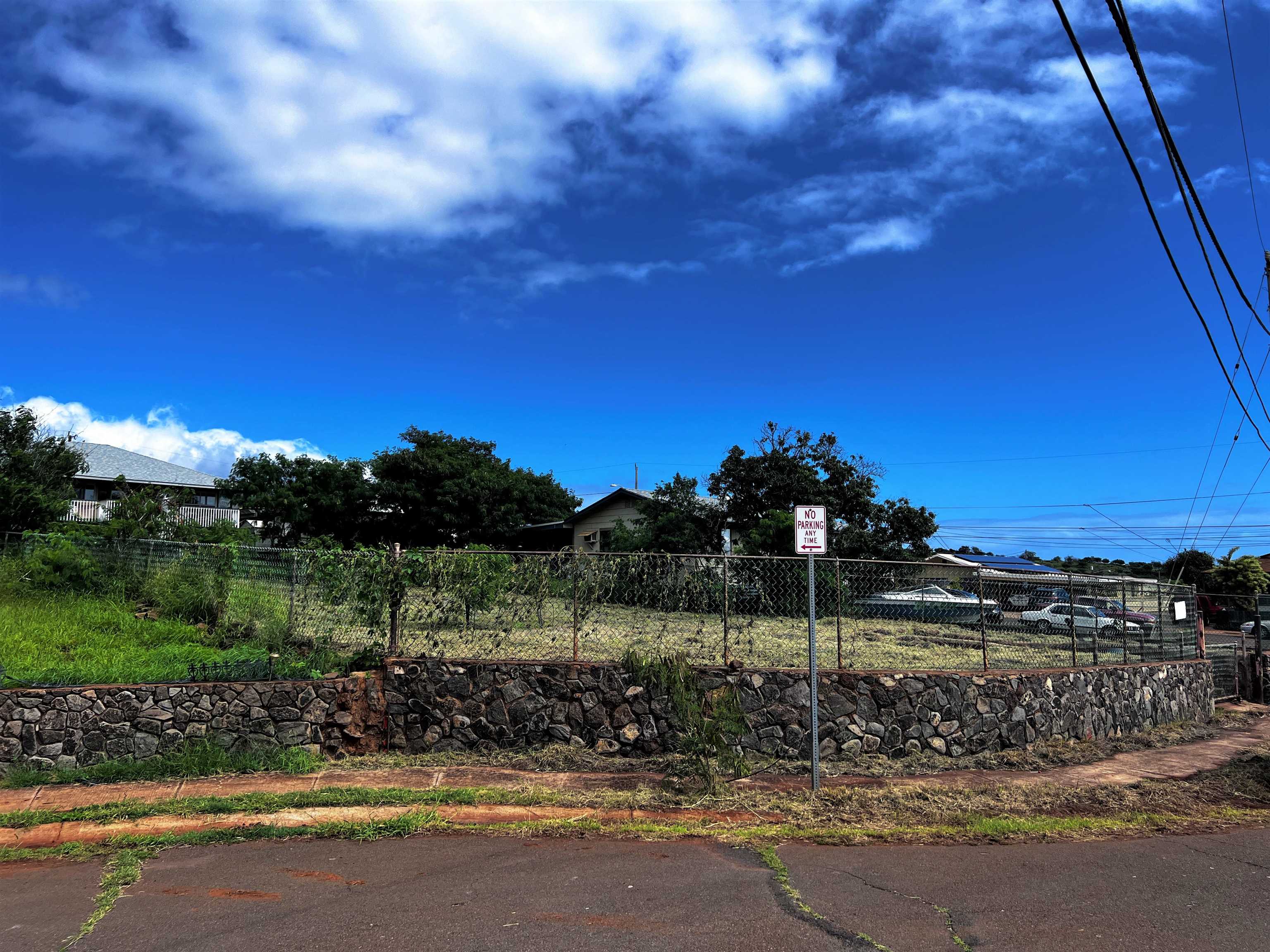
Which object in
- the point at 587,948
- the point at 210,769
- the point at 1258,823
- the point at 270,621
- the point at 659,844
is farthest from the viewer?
the point at 270,621

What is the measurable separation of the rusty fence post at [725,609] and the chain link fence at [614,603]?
4 centimetres

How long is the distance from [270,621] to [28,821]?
13.8 feet

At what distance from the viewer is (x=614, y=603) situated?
939 cm

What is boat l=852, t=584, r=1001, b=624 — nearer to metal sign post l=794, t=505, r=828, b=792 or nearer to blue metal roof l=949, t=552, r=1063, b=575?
metal sign post l=794, t=505, r=828, b=792

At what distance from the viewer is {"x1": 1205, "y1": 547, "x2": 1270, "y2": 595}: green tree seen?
32.8m

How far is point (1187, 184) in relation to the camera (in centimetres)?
760

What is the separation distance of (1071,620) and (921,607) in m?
1.90

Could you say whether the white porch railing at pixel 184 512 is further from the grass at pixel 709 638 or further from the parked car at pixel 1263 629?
the parked car at pixel 1263 629

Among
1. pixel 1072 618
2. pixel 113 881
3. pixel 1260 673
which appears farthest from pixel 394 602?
pixel 1260 673

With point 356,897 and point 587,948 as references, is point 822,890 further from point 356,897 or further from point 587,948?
point 356,897

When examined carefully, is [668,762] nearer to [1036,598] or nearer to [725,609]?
[725,609]

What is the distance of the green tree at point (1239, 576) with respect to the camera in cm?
3284

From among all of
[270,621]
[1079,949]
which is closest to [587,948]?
[1079,949]

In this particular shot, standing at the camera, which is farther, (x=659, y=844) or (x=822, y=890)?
(x=659, y=844)
